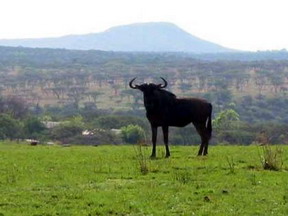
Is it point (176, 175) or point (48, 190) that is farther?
point (176, 175)

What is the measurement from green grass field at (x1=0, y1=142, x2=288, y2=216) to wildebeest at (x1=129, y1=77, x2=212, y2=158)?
1266 millimetres

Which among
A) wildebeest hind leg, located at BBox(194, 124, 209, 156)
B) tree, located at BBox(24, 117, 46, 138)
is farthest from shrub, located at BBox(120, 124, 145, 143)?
wildebeest hind leg, located at BBox(194, 124, 209, 156)

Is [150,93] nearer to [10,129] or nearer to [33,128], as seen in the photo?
→ [10,129]

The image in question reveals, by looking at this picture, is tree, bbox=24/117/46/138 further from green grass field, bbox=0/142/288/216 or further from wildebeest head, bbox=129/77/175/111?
green grass field, bbox=0/142/288/216

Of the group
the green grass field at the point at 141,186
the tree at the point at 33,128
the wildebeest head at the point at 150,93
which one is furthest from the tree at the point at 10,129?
the wildebeest head at the point at 150,93

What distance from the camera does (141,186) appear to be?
14.1 metres

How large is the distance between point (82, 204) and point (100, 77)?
610ft

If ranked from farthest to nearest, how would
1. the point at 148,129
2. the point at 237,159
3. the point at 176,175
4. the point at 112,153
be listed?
the point at 148,129, the point at 112,153, the point at 237,159, the point at 176,175

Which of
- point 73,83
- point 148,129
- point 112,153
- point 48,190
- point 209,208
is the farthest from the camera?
point 73,83

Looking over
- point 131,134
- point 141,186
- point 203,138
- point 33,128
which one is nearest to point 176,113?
point 203,138

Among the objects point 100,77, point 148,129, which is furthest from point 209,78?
point 148,129

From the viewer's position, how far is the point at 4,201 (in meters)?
12.3

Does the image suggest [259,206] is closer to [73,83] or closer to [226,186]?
[226,186]

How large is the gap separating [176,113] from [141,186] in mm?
7119
